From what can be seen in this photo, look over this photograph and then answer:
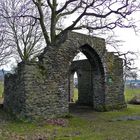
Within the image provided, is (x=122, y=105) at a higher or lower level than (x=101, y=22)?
lower

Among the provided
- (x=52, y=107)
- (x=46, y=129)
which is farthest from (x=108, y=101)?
(x=46, y=129)

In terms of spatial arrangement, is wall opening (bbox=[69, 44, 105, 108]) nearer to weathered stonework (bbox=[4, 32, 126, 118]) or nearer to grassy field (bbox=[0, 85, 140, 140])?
weathered stonework (bbox=[4, 32, 126, 118])

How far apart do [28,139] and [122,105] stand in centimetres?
1338

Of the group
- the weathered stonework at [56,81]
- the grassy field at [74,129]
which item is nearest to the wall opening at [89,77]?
the weathered stonework at [56,81]

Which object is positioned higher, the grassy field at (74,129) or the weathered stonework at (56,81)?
the weathered stonework at (56,81)

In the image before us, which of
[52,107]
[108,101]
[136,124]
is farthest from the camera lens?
[108,101]

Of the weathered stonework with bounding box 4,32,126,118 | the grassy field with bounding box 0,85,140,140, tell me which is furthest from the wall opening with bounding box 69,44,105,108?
the grassy field with bounding box 0,85,140,140

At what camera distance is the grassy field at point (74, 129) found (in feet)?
43.6

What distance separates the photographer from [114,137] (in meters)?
13.1

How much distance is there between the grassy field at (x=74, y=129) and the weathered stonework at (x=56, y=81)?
0.92 meters

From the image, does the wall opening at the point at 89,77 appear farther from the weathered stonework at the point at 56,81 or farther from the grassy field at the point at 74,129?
the grassy field at the point at 74,129

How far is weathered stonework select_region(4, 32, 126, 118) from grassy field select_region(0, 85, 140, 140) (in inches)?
36.2

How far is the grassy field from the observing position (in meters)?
13.3

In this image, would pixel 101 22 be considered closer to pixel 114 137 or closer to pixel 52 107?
pixel 52 107
